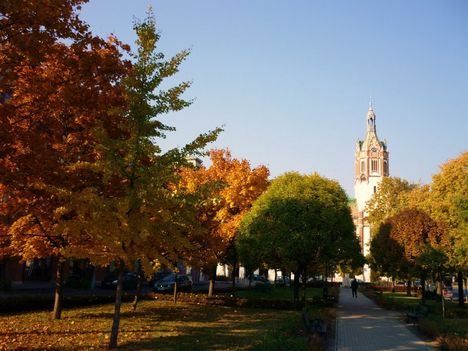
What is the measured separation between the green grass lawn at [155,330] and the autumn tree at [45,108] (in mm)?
2121

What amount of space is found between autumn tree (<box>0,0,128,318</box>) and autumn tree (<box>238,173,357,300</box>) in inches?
489

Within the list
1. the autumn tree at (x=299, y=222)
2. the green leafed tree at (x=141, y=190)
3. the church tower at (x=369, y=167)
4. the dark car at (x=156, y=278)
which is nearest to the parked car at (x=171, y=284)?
the dark car at (x=156, y=278)

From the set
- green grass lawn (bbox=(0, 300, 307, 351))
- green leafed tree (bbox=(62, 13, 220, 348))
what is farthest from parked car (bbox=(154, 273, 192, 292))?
green leafed tree (bbox=(62, 13, 220, 348))

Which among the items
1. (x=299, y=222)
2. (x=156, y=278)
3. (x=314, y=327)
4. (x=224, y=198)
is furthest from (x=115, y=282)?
(x=314, y=327)

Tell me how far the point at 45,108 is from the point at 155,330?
7789 mm

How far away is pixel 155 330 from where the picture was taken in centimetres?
1469

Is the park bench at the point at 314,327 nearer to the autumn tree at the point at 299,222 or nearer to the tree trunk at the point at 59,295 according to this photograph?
the tree trunk at the point at 59,295

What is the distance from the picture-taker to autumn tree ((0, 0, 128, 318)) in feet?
32.5

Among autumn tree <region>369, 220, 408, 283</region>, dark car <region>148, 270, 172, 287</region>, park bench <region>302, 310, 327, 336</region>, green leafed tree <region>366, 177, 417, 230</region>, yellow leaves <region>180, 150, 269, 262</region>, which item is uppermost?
green leafed tree <region>366, 177, 417, 230</region>

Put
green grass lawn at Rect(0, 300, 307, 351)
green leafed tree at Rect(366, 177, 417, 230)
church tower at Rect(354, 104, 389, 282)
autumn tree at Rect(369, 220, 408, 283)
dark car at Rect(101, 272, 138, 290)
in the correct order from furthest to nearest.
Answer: church tower at Rect(354, 104, 389, 282) < green leafed tree at Rect(366, 177, 417, 230) < dark car at Rect(101, 272, 138, 290) < autumn tree at Rect(369, 220, 408, 283) < green grass lawn at Rect(0, 300, 307, 351)

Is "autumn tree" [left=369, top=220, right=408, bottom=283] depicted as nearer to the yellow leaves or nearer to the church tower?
the yellow leaves

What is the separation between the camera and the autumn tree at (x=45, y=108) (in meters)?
9.91

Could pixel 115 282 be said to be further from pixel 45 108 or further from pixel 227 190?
pixel 45 108

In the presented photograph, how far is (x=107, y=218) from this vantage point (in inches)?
423
